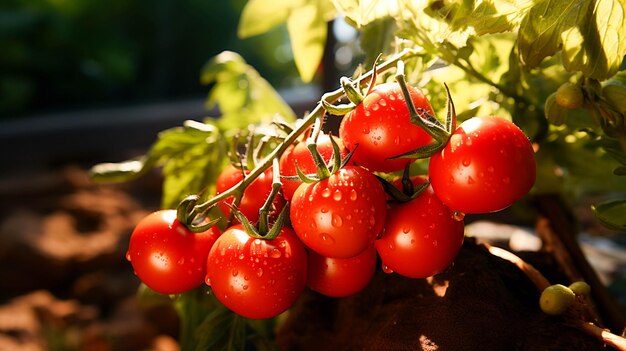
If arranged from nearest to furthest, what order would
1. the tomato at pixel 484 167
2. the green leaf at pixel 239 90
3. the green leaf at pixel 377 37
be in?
the tomato at pixel 484 167 → the green leaf at pixel 377 37 → the green leaf at pixel 239 90

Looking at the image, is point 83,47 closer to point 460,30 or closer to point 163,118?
point 163,118

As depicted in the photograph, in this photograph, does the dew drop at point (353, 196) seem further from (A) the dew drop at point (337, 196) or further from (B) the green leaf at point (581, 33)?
(B) the green leaf at point (581, 33)

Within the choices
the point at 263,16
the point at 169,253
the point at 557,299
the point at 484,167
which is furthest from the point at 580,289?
the point at 263,16

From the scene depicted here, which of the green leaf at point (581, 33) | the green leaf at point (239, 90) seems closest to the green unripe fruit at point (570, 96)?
the green leaf at point (581, 33)

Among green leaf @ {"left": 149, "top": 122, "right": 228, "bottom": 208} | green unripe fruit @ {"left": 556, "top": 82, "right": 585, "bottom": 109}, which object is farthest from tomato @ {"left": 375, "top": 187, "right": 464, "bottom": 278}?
green leaf @ {"left": 149, "top": 122, "right": 228, "bottom": 208}

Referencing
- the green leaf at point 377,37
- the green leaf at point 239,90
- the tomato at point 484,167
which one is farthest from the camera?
the green leaf at point 239,90
